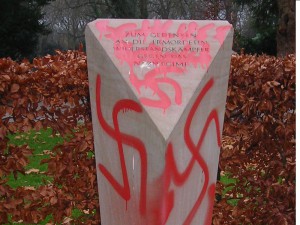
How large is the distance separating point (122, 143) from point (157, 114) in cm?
31

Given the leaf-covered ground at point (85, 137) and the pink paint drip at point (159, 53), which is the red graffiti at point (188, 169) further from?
the leaf-covered ground at point (85, 137)

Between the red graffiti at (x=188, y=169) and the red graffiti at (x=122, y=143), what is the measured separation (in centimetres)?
13

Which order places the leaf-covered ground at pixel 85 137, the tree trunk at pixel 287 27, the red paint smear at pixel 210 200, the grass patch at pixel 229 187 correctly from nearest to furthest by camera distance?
the red paint smear at pixel 210 200
the leaf-covered ground at pixel 85 137
the grass patch at pixel 229 187
the tree trunk at pixel 287 27

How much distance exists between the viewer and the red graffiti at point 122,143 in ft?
9.16

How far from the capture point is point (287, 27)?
10.5 metres

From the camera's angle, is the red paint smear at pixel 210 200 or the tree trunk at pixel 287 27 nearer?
the red paint smear at pixel 210 200

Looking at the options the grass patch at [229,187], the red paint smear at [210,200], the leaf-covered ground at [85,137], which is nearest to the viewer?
the red paint smear at [210,200]

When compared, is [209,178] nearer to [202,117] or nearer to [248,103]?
[202,117]

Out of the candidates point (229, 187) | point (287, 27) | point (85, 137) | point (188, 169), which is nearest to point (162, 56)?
point (188, 169)

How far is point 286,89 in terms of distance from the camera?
357 cm

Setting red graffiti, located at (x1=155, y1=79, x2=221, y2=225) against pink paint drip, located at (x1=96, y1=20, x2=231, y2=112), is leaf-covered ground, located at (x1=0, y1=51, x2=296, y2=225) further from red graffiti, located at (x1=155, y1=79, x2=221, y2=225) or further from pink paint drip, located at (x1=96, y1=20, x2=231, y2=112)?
red graffiti, located at (x1=155, y1=79, x2=221, y2=225)

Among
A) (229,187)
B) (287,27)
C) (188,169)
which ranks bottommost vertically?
(229,187)

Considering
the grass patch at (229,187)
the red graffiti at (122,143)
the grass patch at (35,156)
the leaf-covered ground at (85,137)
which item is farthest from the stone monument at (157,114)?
the grass patch at (35,156)

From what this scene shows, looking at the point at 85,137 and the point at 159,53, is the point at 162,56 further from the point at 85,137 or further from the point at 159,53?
the point at 85,137
